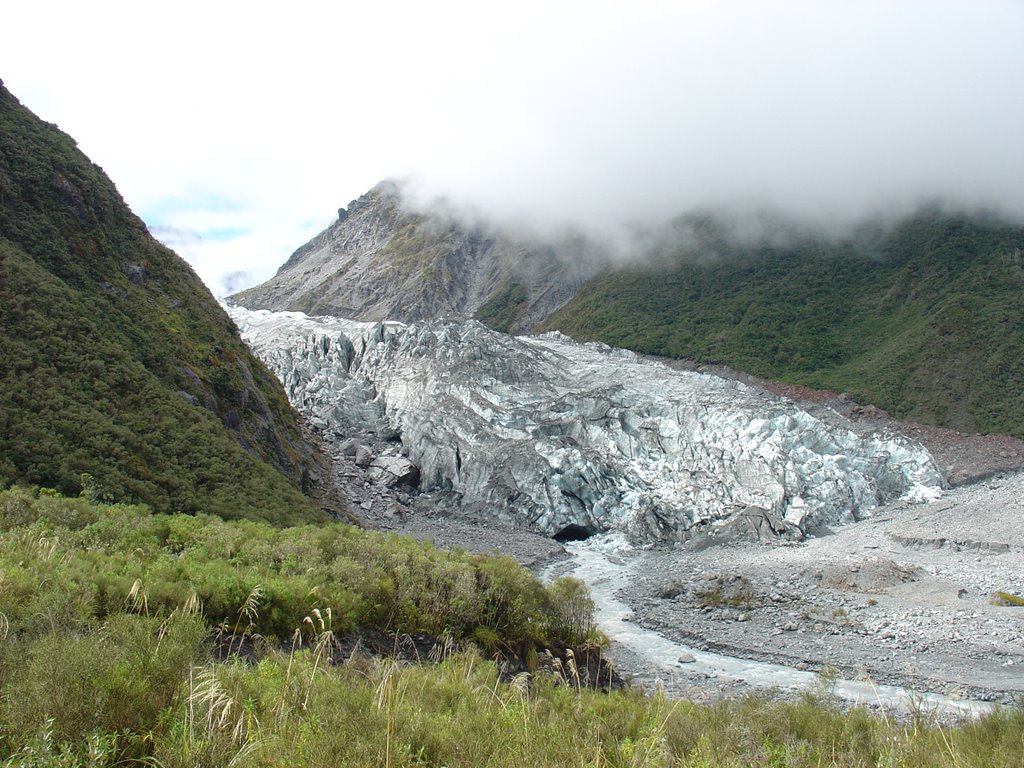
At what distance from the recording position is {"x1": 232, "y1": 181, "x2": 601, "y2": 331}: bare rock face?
113 metres

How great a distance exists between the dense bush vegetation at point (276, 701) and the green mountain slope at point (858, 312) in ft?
225

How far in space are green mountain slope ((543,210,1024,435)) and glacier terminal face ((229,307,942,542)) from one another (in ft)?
77.6

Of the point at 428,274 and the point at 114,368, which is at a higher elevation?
the point at 428,274

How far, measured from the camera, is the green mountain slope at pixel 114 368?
21688 millimetres

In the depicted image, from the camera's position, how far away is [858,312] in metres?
90.4

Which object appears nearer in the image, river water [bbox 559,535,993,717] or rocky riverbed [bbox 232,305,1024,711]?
river water [bbox 559,535,993,717]

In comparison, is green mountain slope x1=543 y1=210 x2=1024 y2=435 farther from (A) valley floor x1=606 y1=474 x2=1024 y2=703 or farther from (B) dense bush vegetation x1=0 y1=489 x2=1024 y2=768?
(B) dense bush vegetation x1=0 y1=489 x2=1024 y2=768

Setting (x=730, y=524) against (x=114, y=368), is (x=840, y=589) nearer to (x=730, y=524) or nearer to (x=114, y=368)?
(x=730, y=524)

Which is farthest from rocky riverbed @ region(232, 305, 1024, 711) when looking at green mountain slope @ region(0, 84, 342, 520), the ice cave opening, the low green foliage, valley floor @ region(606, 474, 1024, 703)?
green mountain slope @ region(0, 84, 342, 520)

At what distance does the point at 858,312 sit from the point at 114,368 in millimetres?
91517

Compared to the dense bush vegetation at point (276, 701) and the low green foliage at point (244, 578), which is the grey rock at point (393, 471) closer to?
the low green foliage at point (244, 578)

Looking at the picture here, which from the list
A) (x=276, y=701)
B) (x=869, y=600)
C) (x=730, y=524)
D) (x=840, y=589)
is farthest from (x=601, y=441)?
(x=276, y=701)

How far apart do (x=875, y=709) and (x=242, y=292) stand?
5571 inches

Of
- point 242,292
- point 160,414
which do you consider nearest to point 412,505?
point 160,414
